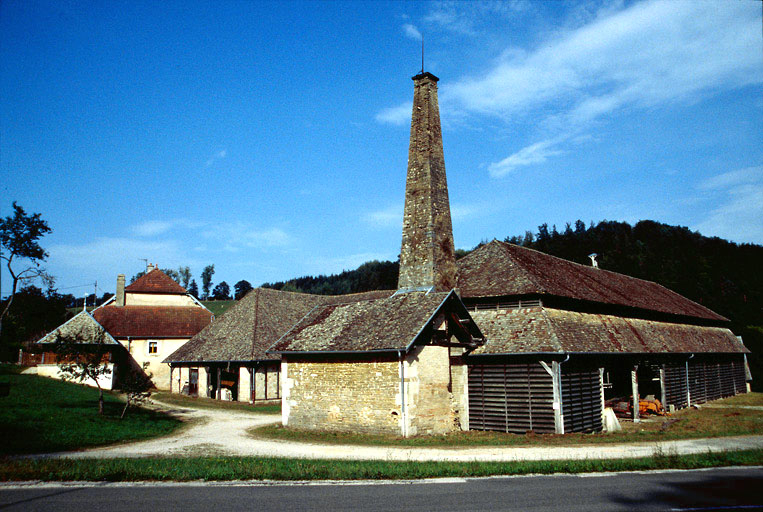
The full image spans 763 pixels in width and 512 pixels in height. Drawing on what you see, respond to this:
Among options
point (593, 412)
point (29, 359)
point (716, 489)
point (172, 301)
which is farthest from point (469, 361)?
point (29, 359)

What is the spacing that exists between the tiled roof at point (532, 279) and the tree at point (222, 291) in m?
162

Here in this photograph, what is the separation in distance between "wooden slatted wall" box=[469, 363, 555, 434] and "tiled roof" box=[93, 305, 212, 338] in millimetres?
31881

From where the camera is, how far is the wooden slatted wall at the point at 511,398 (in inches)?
765

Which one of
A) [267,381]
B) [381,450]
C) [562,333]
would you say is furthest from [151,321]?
[562,333]

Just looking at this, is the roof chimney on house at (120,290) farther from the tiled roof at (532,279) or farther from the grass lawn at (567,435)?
the tiled roof at (532,279)

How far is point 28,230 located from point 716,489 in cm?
3542

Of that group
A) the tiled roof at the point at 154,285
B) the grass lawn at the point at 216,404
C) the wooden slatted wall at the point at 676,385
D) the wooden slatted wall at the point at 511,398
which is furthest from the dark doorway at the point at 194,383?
the wooden slatted wall at the point at 676,385

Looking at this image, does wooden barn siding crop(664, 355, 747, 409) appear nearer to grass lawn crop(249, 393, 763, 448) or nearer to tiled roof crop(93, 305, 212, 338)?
grass lawn crop(249, 393, 763, 448)

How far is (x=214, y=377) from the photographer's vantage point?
3581 cm

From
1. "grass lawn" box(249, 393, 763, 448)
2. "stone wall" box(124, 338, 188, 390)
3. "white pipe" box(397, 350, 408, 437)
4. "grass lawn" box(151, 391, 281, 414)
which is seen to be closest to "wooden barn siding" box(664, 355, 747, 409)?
"grass lawn" box(249, 393, 763, 448)

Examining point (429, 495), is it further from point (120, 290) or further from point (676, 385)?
point (120, 290)

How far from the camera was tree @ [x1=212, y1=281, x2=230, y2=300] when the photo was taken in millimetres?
179050

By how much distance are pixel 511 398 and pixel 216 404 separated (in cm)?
2015

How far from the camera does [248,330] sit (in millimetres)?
35688
